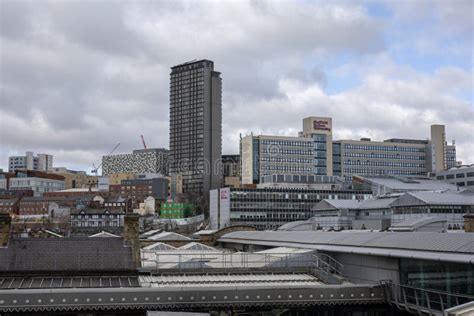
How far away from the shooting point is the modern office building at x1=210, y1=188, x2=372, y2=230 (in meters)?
171

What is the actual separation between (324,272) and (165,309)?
37.0 feet

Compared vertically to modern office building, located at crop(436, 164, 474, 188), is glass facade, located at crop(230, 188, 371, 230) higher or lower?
lower

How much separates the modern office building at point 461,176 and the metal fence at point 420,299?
149 meters

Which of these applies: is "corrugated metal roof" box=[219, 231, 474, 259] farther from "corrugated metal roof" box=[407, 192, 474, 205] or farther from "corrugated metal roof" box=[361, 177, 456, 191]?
"corrugated metal roof" box=[361, 177, 456, 191]

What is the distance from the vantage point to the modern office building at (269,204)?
170750mm

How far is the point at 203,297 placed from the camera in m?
28.8

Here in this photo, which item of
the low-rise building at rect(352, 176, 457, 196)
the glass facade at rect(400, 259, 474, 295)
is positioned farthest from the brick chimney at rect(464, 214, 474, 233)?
the low-rise building at rect(352, 176, 457, 196)

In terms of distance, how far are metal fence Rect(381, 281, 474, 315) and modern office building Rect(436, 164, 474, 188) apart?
149319mm

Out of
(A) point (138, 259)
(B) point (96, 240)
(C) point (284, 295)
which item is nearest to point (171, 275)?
(A) point (138, 259)

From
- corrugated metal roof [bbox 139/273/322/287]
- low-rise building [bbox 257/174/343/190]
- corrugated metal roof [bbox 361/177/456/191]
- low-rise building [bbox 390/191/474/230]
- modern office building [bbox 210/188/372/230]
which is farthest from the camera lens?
low-rise building [bbox 257/174/343/190]

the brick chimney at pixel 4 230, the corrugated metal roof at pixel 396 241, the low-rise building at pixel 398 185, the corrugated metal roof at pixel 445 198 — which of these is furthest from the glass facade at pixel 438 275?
the low-rise building at pixel 398 185

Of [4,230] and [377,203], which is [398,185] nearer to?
[377,203]

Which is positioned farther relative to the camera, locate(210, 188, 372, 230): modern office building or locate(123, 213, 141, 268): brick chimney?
locate(210, 188, 372, 230): modern office building

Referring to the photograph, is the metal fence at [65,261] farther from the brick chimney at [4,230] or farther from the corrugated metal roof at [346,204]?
the corrugated metal roof at [346,204]
